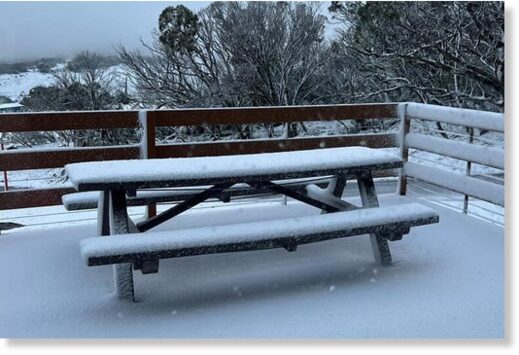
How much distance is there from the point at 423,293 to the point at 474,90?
6.00 meters

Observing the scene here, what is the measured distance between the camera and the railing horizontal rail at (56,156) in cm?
268

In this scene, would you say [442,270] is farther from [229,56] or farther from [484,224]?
[229,56]

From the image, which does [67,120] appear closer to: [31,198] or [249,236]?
[31,198]

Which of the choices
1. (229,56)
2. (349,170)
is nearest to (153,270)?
(349,170)

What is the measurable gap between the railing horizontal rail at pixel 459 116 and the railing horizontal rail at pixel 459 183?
30 centimetres

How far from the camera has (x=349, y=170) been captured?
2164 mm

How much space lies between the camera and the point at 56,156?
2783 mm

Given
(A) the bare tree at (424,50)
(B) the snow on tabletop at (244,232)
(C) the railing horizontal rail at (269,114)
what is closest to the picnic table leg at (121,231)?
(B) the snow on tabletop at (244,232)

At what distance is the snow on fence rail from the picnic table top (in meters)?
0.72

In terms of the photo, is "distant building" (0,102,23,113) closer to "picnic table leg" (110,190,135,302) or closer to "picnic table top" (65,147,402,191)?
"picnic table top" (65,147,402,191)

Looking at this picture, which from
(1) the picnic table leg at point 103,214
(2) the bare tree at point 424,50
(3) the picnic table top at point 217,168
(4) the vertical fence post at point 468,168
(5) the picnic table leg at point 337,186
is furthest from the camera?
(2) the bare tree at point 424,50

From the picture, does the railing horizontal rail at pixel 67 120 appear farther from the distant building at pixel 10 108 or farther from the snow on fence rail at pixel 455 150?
the snow on fence rail at pixel 455 150

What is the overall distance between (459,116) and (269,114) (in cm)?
109

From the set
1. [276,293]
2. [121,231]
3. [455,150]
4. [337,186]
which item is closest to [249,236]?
[276,293]
